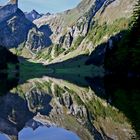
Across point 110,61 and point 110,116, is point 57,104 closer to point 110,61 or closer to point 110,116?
point 110,116

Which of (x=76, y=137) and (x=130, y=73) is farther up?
(x=76, y=137)

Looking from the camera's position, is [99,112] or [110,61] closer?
[99,112]

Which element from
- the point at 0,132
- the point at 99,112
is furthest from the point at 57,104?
the point at 0,132

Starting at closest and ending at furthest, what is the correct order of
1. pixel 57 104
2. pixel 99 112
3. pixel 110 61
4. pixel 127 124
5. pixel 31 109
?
pixel 127 124 → pixel 99 112 → pixel 31 109 → pixel 57 104 → pixel 110 61

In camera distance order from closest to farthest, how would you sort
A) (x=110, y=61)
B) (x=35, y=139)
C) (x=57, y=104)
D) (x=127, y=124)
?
(x=35, y=139) < (x=127, y=124) < (x=57, y=104) < (x=110, y=61)

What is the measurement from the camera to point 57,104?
78.9m

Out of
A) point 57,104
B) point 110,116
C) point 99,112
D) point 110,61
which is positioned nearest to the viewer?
point 110,116

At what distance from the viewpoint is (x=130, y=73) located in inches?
5305

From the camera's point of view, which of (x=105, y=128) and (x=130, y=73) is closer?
(x=105, y=128)

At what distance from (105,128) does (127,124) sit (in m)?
2.43

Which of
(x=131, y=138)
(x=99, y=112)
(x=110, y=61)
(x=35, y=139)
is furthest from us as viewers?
(x=110, y=61)

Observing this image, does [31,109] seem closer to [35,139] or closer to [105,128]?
[105,128]

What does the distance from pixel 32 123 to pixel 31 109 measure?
17.7 metres

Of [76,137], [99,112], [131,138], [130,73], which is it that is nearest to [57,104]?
[99,112]
